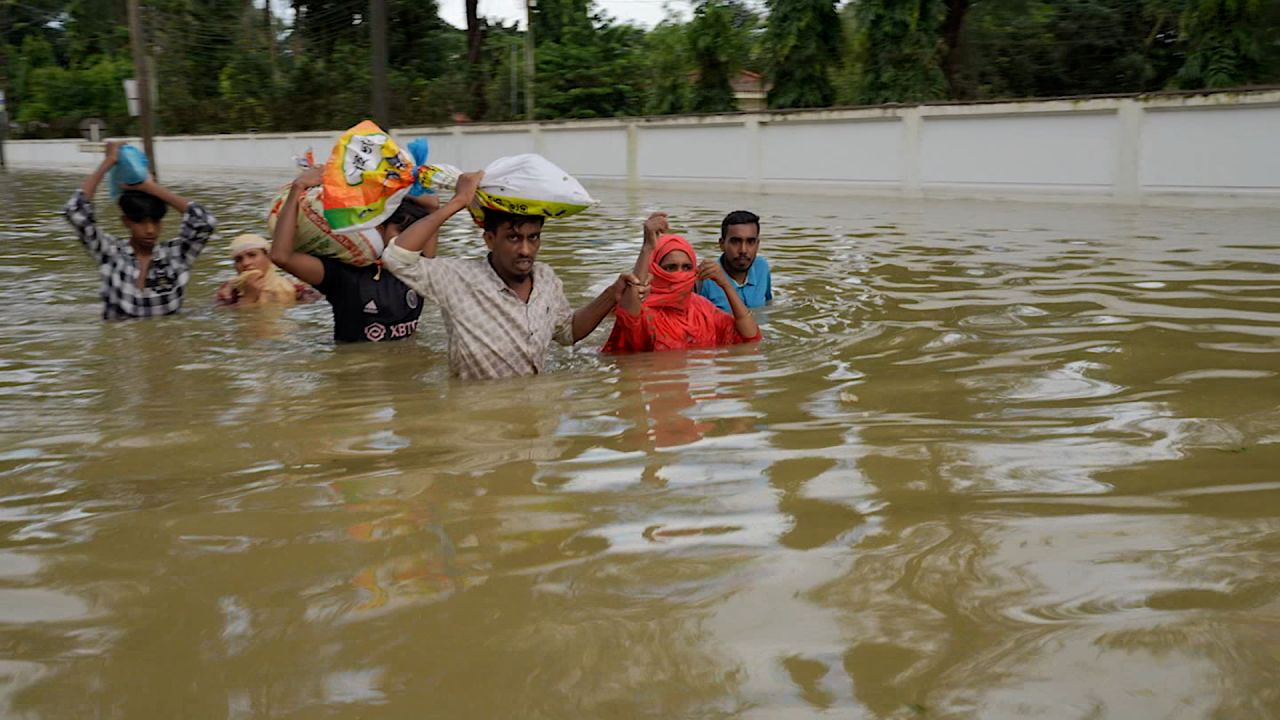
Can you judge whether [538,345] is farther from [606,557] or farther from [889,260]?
[889,260]

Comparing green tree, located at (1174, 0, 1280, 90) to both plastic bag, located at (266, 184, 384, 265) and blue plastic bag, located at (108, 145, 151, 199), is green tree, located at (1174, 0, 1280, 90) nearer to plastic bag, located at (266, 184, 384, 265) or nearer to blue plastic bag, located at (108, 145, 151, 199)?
plastic bag, located at (266, 184, 384, 265)

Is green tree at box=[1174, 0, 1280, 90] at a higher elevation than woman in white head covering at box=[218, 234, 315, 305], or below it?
higher

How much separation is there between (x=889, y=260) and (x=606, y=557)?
339 inches

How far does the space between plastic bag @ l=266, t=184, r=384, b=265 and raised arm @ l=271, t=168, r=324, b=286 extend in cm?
9

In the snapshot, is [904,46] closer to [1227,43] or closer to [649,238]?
[1227,43]

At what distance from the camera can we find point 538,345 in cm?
580

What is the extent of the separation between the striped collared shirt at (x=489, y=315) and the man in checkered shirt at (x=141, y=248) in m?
3.06

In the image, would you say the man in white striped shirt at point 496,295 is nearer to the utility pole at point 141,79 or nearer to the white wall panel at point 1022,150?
the white wall panel at point 1022,150

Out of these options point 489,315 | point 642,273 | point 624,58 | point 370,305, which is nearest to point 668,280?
point 642,273

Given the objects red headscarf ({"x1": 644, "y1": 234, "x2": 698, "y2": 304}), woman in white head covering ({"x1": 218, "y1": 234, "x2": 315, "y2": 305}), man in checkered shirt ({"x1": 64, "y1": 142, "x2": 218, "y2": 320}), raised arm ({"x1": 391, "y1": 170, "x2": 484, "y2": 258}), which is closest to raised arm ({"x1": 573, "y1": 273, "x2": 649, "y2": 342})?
red headscarf ({"x1": 644, "y1": 234, "x2": 698, "y2": 304})

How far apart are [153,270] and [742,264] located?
402 cm

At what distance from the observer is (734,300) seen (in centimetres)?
684

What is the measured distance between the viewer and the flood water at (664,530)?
8.14 feet

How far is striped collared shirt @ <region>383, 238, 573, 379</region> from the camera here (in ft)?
17.9
